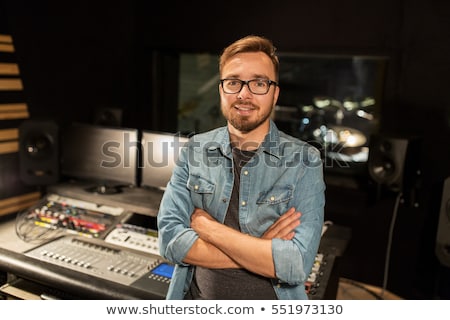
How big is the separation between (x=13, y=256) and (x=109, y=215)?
51 cm

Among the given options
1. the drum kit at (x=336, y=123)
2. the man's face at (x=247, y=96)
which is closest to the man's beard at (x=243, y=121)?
the man's face at (x=247, y=96)

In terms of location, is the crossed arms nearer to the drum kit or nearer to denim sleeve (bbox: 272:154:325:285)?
denim sleeve (bbox: 272:154:325:285)

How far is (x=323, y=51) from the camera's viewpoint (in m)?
2.93

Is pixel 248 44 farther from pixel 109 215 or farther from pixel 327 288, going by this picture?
pixel 109 215

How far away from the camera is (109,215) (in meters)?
2.39

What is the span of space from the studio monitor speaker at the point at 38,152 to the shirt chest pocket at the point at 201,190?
142cm

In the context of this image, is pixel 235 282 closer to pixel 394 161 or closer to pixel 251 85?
pixel 251 85

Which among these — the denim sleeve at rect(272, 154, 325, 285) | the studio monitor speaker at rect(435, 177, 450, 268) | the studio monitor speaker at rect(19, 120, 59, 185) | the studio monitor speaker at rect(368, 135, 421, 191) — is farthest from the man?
the studio monitor speaker at rect(19, 120, 59, 185)

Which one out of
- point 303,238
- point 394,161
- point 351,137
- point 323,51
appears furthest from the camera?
point 351,137

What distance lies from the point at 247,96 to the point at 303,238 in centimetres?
45

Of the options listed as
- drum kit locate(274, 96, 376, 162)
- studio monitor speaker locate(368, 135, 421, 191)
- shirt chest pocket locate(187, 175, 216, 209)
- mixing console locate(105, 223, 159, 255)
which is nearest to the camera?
shirt chest pocket locate(187, 175, 216, 209)

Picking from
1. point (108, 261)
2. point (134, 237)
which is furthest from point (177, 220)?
point (134, 237)

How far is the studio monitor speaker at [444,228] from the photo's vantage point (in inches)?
80.1

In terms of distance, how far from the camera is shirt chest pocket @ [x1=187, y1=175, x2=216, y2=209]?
1.44 meters
